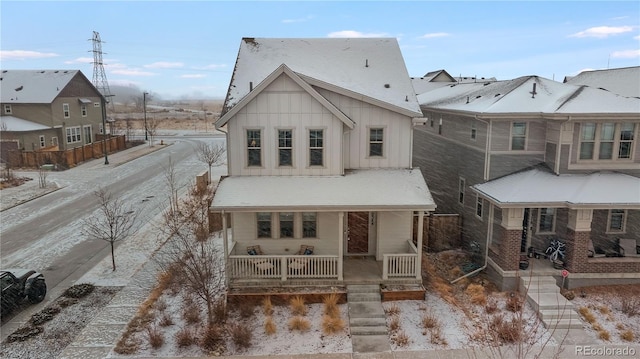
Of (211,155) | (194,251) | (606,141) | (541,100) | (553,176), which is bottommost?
(194,251)

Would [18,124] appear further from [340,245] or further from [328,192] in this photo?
[340,245]

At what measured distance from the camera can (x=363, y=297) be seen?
14.1 metres

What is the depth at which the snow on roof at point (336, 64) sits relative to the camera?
56.9ft

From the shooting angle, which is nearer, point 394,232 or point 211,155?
point 394,232

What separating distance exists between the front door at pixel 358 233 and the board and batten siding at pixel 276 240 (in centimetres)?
77

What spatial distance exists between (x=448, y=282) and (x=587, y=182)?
5789 mm

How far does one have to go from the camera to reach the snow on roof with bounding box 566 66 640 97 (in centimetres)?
1962

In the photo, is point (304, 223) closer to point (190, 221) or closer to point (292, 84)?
point (292, 84)

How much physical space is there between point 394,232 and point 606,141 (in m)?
8.12

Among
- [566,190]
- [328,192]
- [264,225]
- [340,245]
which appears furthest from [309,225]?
[566,190]

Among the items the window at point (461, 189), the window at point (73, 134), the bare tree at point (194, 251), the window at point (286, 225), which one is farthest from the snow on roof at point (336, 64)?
the window at point (73, 134)

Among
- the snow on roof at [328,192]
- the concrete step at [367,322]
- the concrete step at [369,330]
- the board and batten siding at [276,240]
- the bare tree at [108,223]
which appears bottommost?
the concrete step at [369,330]

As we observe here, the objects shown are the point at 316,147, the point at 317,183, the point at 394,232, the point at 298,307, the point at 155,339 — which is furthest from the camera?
the point at 394,232

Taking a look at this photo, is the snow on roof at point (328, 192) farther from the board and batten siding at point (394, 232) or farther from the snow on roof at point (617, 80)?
the snow on roof at point (617, 80)
